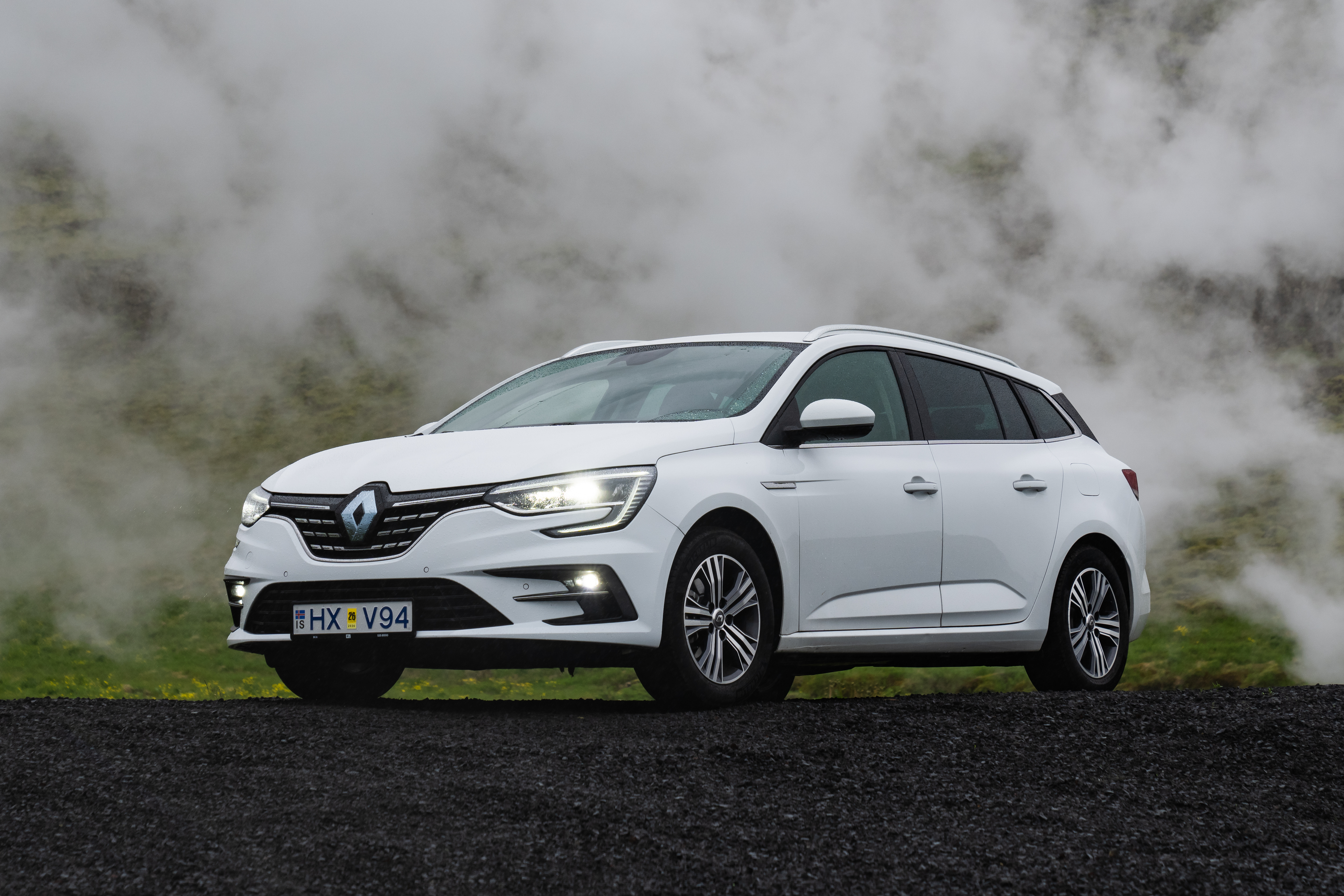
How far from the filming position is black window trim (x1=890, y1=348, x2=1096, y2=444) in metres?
6.55

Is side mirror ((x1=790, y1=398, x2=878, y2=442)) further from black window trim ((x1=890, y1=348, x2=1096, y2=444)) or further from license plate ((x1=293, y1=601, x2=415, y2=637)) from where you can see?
license plate ((x1=293, y1=601, x2=415, y2=637))

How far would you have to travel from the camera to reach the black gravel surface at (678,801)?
2934mm

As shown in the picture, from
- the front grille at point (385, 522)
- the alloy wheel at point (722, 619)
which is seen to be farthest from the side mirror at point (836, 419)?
the front grille at point (385, 522)

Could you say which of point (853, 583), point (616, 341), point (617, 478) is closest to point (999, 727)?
point (853, 583)

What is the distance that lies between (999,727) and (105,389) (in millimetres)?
67746

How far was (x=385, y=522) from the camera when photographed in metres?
5.12

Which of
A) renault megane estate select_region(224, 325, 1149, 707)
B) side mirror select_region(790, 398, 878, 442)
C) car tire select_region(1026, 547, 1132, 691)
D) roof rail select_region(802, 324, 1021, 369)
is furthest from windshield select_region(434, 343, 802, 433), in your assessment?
car tire select_region(1026, 547, 1132, 691)

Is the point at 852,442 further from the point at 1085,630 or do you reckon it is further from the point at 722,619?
the point at 1085,630

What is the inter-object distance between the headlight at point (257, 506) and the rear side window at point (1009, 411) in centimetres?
368

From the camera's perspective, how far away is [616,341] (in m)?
7.00

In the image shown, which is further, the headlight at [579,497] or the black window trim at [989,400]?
the black window trim at [989,400]

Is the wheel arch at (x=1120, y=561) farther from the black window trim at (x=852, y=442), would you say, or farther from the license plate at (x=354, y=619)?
the license plate at (x=354, y=619)

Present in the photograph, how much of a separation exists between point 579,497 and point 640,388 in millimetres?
1197

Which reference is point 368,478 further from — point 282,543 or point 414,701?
point 414,701
